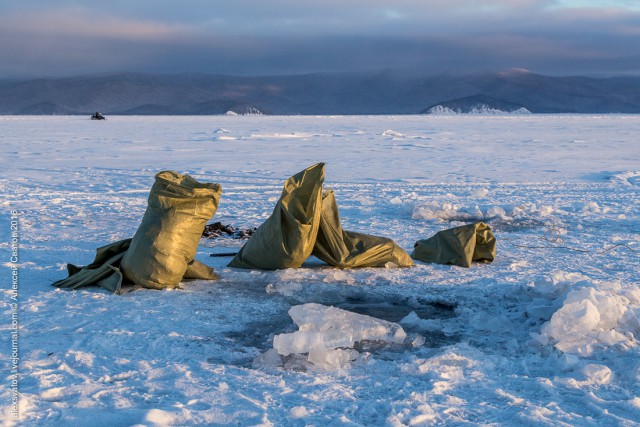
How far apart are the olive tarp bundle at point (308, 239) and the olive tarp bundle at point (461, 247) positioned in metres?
0.31

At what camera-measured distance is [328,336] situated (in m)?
3.84

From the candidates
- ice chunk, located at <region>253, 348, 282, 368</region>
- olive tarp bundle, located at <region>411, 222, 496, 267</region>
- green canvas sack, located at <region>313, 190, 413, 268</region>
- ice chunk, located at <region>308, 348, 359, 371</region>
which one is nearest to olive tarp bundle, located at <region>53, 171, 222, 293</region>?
green canvas sack, located at <region>313, 190, 413, 268</region>

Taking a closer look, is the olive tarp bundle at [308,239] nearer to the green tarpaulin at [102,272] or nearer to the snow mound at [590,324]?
the green tarpaulin at [102,272]

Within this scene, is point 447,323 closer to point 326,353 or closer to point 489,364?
point 489,364

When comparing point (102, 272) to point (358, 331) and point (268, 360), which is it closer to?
point (268, 360)

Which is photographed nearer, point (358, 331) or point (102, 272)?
point (358, 331)

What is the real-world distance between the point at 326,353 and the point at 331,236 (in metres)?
2.23

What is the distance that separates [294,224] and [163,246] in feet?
3.44

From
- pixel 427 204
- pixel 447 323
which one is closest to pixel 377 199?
pixel 427 204

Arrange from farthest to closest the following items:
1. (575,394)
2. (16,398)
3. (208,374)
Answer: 1. (208,374)
2. (575,394)
3. (16,398)

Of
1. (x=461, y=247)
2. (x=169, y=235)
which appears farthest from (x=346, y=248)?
(x=169, y=235)

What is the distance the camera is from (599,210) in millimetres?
8773

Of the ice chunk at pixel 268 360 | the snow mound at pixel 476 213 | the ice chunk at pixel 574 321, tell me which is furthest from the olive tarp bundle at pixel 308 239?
the snow mound at pixel 476 213

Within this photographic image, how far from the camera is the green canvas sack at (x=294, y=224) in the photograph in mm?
5582
